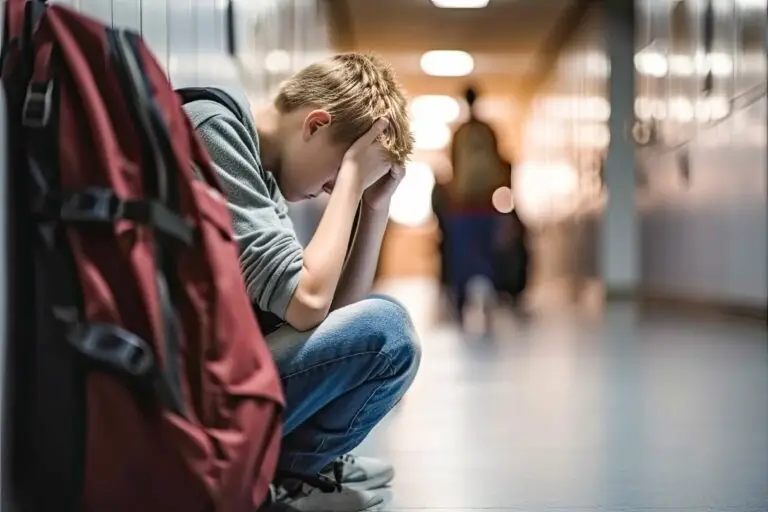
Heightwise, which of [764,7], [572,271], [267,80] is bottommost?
[572,271]

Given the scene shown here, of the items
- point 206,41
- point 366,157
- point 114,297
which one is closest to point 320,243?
point 366,157

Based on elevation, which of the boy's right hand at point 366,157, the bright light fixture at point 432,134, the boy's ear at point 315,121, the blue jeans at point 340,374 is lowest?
the blue jeans at point 340,374

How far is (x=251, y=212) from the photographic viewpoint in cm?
144

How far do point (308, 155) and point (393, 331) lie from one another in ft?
1.09

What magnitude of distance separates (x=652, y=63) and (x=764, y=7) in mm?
4128

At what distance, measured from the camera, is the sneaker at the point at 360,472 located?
6.08 ft

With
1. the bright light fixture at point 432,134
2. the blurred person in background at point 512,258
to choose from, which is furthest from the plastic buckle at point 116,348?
the bright light fixture at point 432,134

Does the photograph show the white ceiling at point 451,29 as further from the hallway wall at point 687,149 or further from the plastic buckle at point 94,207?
the plastic buckle at point 94,207

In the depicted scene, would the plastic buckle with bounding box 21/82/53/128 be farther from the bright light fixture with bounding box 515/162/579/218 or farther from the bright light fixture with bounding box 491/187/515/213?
the bright light fixture with bounding box 515/162/579/218

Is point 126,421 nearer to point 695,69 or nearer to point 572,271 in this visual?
point 695,69

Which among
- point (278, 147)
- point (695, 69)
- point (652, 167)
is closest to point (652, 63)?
point (652, 167)

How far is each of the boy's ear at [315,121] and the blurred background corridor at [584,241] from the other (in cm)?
42

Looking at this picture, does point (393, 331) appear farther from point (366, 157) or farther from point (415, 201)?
point (415, 201)

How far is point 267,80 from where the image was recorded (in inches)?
213
